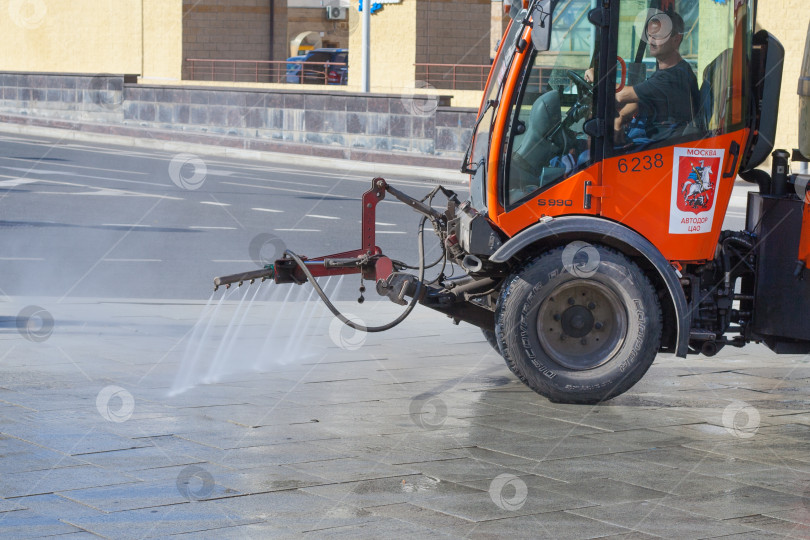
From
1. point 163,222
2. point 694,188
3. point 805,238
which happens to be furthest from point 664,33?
point 163,222

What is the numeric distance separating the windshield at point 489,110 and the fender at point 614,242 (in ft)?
1.53

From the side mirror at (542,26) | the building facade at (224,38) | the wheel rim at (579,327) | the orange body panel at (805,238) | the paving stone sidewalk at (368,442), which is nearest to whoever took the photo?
the paving stone sidewalk at (368,442)

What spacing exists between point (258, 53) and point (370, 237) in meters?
43.0

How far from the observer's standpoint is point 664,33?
7.49 m

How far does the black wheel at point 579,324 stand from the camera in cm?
753

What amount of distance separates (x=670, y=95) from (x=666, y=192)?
58cm

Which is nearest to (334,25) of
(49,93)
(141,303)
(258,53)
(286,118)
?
(258,53)

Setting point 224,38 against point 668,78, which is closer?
point 668,78

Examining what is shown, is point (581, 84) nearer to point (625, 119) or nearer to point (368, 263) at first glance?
point (625, 119)

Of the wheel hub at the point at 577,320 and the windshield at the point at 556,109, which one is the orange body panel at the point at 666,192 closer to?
the windshield at the point at 556,109

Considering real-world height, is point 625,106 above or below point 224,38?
below

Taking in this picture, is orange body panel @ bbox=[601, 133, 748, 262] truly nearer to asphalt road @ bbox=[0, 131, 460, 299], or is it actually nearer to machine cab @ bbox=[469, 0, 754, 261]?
machine cab @ bbox=[469, 0, 754, 261]

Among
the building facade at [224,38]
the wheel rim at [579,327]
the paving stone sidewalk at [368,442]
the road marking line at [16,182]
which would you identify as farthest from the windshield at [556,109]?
the building facade at [224,38]

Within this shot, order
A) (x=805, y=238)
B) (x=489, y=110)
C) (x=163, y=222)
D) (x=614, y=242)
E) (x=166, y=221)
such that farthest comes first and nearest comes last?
1. (x=166, y=221)
2. (x=163, y=222)
3. (x=489, y=110)
4. (x=614, y=242)
5. (x=805, y=238)
